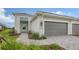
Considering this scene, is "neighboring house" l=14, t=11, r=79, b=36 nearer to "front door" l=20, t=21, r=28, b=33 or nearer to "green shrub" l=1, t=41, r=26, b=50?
"front door" l=20, t=21, r=28, b=33

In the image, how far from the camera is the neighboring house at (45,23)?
11.7 feet

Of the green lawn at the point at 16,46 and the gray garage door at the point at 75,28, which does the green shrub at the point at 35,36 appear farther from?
the gray garage door at the point at 75,28

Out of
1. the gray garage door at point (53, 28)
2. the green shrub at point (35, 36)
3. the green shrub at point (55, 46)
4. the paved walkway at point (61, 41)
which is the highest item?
the gray garage door at point (53, 28)

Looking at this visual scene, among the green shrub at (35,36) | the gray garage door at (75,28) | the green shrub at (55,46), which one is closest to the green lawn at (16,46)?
the green shrub at (55,46)

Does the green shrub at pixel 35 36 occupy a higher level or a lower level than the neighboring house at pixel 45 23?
lower

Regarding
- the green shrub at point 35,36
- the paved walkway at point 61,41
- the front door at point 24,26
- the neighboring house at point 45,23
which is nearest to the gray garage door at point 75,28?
the neighboring house at point 45,23

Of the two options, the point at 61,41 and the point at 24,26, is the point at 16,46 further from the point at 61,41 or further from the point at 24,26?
the point at 61,41

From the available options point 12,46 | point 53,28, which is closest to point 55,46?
point 53,28

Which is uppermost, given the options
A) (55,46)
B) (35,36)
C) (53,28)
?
(53,28)

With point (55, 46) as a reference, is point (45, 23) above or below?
above

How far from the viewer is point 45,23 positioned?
11.8 feet
